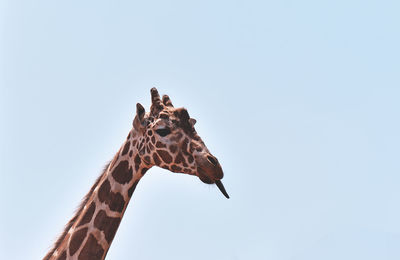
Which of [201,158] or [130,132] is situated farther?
[130,132]

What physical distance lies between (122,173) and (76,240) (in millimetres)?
1360

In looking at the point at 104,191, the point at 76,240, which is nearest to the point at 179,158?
the point at 104,191

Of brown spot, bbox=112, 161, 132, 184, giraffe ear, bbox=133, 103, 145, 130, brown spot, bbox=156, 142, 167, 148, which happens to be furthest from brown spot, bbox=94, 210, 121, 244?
giraffe ear, bbox=133, 103, 145, 130

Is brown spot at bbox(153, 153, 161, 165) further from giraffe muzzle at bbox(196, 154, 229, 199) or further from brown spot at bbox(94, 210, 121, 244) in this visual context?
brown spot at bbox(94, 210, 121, 244)

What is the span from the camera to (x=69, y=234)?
1278 centimetres

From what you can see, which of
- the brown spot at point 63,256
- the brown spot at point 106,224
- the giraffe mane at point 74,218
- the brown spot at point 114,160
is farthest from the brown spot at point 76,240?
the brown spot at point 114,160

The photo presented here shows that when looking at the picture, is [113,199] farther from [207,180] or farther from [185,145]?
[207,180]

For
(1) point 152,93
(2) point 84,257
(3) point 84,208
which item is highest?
(1) point 152,93

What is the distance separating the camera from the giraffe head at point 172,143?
12.1 metres

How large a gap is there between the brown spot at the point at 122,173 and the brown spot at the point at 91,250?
1.08 meters

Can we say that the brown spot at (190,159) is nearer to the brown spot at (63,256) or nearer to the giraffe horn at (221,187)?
the giraffe horn at (221,187)

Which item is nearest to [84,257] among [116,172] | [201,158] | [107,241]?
[107,241]

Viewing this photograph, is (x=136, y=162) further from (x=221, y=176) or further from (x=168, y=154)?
(x=221, y=176)

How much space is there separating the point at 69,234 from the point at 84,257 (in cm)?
60
